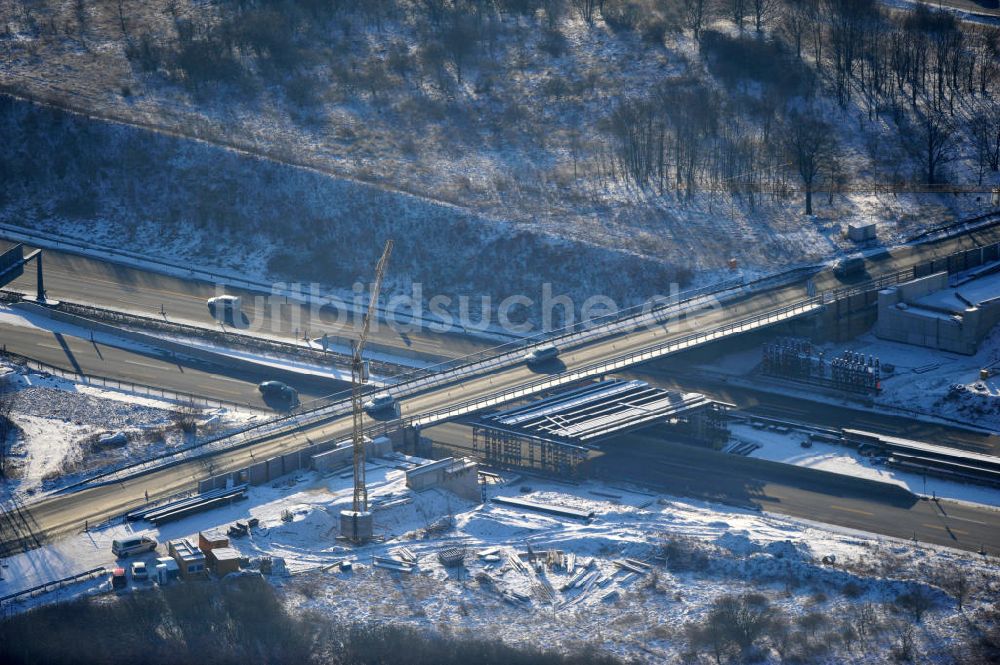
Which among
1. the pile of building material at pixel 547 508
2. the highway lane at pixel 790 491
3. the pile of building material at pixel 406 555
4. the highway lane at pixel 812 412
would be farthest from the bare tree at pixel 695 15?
the pile of building material at pixel 406 555

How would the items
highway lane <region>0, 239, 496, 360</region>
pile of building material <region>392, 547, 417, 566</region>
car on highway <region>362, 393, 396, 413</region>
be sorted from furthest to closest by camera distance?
highway lane <region>0, 239, 496, 360</region> → car on highway <region>362, 393, 396, 413</region> → pile of building material <region>392, 547, 417, 566</region>

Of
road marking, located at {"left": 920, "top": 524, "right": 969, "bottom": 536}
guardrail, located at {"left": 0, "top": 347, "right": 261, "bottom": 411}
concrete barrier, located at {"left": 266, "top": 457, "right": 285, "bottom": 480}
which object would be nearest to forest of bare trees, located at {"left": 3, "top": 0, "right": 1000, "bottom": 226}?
guardrail, located at {"left": 0, "top": 347, "right": 261, "bottom": 411}

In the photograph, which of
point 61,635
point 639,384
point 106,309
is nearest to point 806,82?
point 639,384

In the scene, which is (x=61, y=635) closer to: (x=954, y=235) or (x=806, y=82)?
(x=954, y=235)

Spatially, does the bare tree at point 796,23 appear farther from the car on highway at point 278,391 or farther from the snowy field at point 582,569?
the snowy field at point 582,569

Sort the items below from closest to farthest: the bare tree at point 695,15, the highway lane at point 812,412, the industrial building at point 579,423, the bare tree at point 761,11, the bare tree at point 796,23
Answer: the industrial building at point 579,423, the highway lane at point 812,412, the bare tree at point 796,23, the bare tree at point 761,11, the bare tree at point 695,15

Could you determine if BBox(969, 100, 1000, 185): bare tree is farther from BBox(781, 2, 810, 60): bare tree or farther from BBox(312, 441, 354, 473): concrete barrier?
BBox(312, 441, 354, 473): concrete barrier
